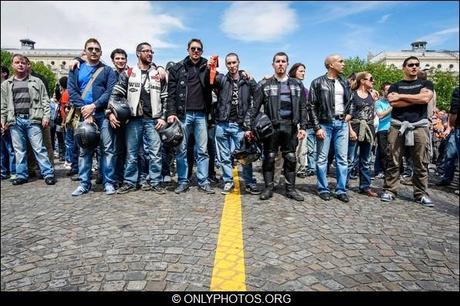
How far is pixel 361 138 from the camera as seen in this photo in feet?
19.4

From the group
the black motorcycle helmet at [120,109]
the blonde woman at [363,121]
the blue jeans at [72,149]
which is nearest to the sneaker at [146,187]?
the black motorcycle helmet at [120,109]

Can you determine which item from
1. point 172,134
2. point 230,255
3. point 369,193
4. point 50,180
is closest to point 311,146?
point 369,193

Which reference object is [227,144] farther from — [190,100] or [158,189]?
[158,189]

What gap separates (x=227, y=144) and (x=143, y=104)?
163 cm

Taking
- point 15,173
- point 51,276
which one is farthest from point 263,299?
point 15,173

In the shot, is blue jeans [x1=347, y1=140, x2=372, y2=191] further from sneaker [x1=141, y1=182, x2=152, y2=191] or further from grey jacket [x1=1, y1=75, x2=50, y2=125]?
grey jacket [x1=1, y1=75, x2=50, y2=125]

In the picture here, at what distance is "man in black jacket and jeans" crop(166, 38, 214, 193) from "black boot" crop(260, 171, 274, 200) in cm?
93

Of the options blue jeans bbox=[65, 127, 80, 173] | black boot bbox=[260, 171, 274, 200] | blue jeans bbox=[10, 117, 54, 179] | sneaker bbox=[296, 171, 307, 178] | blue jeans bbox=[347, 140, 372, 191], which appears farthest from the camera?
sneaker bbox=[296, 171, 307, 178]

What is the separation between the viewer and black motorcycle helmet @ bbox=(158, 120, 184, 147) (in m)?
5.12

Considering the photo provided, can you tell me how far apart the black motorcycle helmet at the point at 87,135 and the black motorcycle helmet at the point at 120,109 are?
46 cm

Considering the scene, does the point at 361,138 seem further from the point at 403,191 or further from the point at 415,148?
the point at 403,191

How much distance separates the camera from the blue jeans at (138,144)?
213 inches

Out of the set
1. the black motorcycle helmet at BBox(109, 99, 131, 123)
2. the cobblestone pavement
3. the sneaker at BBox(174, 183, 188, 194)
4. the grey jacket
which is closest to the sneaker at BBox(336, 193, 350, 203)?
the cobblestone pavement

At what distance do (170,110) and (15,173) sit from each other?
13.1 ft
